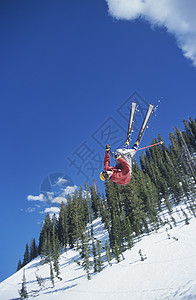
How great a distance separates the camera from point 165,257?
14.0 metres

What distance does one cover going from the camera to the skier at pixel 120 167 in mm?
9188

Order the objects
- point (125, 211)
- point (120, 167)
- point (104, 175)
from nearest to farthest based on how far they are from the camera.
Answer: point (104, 175)
point (120, 167)
point (125, 211)

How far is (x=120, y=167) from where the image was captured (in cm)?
983

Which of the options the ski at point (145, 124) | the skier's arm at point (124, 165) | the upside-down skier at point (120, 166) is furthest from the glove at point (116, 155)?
the ski at point (145, 124)

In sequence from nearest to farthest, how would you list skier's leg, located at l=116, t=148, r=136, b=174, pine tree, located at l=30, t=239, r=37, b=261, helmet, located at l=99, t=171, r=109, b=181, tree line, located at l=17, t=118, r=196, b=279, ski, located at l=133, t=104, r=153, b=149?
helmet, located at l=99, t=171, r=109, b=181 → skier's leg, located at l=116, t=148, r=136, b=174 → ski, located at l=133, t=104, r=153, b=149 → tree line, located at l=17, t=118, r=196, b=279 → pine tree, located at l=30, t=239, r=37, b=261

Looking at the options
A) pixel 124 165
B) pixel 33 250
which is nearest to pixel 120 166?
pixel 124 165

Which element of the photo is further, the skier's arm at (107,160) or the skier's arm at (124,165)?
the skier's arm at (107,160)

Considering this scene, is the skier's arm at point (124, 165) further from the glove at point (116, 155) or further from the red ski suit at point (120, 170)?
the glove at point (116, 155)

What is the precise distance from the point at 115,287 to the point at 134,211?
1851cm

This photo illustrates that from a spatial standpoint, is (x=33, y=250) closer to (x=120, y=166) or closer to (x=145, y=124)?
(x=120, y=166)

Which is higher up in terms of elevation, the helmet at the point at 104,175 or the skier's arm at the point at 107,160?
the skier's arm at the point at 107,160

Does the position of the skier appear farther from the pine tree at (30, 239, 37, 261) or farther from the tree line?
the pine tree at (30, 239, 37, 261)

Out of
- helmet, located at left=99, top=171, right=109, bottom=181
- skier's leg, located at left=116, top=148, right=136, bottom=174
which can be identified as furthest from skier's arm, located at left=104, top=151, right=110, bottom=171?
skier's leg, located at left=116, top=148, right=136, bottom=174

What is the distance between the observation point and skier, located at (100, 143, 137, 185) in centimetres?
919
